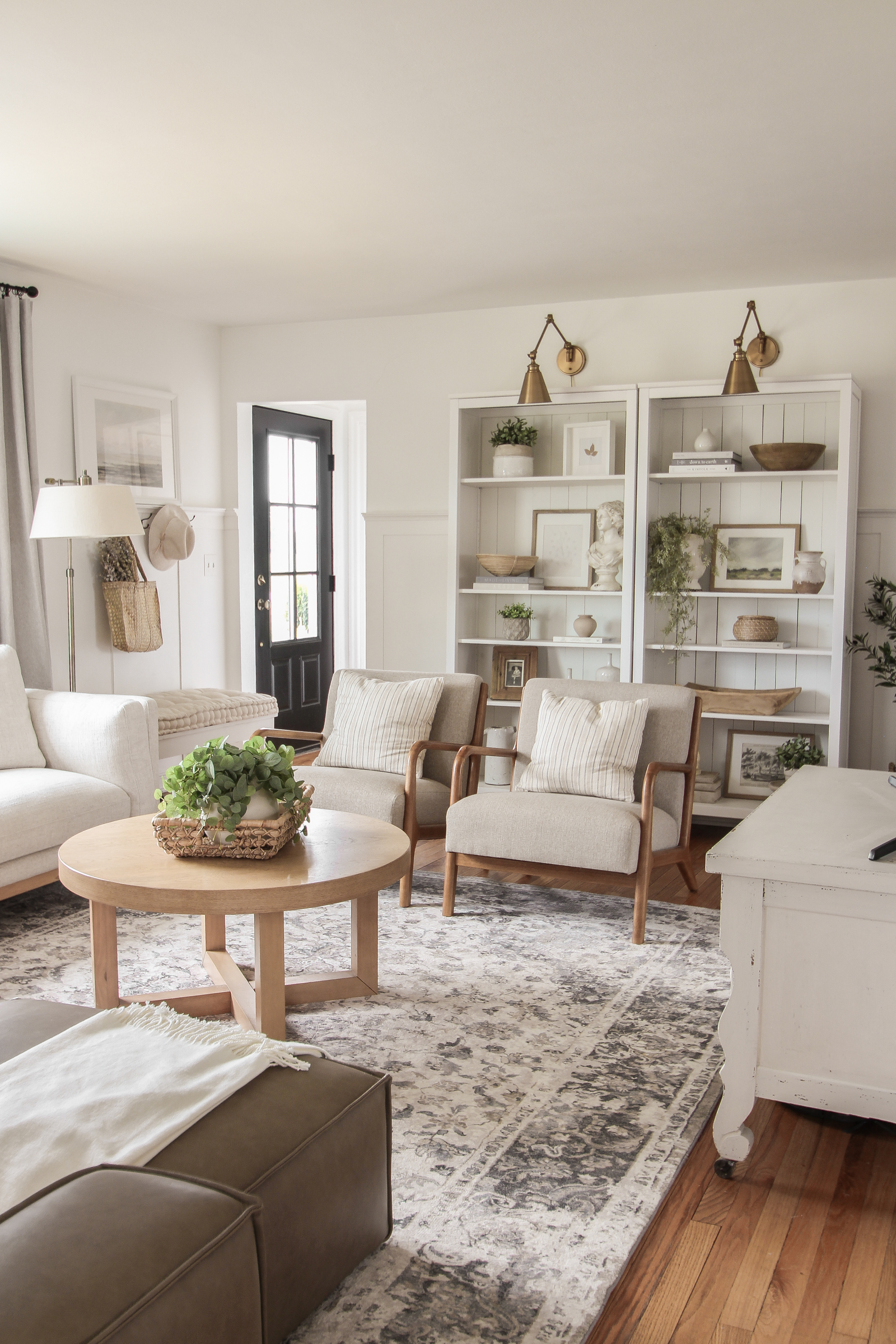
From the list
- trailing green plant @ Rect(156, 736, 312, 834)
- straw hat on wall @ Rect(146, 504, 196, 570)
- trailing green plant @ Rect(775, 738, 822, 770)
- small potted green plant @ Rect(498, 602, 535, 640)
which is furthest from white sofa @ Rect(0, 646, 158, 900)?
trailing green plant @ Rect(775, 738, 822, 770)

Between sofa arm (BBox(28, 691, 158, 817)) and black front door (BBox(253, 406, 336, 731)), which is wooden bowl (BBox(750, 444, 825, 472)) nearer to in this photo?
sofa arm (BBox(28, 691, 158, 817))

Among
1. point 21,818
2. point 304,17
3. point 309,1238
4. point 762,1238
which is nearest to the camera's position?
point 309,1238

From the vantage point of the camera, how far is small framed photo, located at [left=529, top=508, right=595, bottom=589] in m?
5.59

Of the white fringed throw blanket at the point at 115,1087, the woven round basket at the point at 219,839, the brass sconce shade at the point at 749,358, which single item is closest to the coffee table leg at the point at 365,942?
the woven round basket at the point at 219,839

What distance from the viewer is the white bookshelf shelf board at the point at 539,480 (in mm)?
5324

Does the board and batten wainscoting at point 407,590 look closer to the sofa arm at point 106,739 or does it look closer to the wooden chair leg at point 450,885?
the sofa arm at point 106,739

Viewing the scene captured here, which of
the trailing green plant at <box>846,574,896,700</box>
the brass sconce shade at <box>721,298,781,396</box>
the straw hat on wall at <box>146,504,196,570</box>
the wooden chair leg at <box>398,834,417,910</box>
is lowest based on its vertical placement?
the wooden chair leg at <box>398,834,417,910</box>

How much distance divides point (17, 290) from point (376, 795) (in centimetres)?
291

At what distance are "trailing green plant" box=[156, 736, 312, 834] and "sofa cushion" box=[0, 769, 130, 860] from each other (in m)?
0.99

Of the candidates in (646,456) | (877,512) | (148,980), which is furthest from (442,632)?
(148,980)

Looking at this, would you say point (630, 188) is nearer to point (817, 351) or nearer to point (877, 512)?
point (817, 351)

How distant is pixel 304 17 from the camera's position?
262 cm

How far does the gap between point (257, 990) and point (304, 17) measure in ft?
7.93

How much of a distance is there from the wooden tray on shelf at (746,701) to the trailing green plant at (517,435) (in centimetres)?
156
